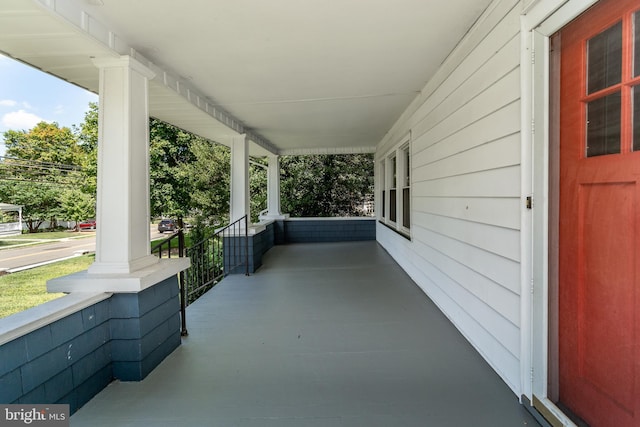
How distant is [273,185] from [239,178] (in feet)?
10.7

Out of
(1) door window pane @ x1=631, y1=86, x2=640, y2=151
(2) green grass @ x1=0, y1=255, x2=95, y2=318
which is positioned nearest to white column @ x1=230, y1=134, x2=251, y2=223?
(2) green grass @ x1=0, y1=255, x2=95, y2=318

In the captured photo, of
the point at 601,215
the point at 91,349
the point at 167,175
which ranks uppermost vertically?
the point at 167,175

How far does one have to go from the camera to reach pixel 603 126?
1.41 m

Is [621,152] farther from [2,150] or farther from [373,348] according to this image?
[2,150]

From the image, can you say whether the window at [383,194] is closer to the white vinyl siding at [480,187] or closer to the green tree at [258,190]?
the white vinyl siding at [480,187]

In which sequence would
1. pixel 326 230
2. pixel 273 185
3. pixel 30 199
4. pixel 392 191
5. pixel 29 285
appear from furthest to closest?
pixel 326 230, pixel 273 185, pixel 392 191, pixel 29 285, pixel 30 199

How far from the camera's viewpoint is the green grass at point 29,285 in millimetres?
5469

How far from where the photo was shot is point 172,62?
2963 millimetres

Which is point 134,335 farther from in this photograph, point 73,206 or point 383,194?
point 73,206

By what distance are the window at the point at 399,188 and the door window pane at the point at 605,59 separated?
3.44 meters

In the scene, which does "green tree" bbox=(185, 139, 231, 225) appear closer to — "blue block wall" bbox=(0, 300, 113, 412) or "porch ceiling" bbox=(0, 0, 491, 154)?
"porch ceiling" bbox=(0, 0, 491, 154)

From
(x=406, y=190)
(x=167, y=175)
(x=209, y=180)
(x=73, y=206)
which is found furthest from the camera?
(x=209, y=180)

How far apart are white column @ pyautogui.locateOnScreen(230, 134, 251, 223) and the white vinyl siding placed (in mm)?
3150

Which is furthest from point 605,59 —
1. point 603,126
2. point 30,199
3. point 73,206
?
point 73,206
